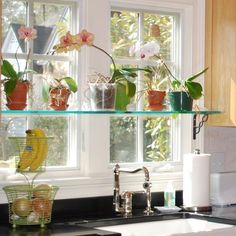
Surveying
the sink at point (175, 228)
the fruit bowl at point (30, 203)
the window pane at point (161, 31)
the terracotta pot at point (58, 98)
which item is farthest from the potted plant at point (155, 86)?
the fruit bowl at point (30, 203)

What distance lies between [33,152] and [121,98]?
0.53 m

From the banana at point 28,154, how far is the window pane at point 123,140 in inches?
26.5

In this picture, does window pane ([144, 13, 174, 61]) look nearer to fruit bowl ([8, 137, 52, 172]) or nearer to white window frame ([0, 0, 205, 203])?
white window frame ([0, 0, 205, 203])

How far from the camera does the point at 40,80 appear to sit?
3.17 metres

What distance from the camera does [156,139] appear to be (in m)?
3.68

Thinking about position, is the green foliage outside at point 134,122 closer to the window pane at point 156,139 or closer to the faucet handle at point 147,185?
the window pane at point 156,139

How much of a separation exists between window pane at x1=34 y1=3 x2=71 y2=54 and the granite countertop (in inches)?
36.5

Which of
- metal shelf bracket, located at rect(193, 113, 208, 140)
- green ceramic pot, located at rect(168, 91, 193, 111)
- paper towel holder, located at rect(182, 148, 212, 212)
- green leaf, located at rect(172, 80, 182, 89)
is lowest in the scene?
paper towel holder, located at rect(182, 148, 212, 212)

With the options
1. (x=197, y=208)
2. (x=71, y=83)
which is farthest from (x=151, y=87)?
(x=197, y=208)

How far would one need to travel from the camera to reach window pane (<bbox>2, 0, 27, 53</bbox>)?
3.23 metres

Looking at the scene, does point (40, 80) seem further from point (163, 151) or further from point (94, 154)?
point (163, 151)

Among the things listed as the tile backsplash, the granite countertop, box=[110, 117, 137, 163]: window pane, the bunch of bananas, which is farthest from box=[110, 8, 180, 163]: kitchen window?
the bunch of bananas

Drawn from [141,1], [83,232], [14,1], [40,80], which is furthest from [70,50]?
[83,232]

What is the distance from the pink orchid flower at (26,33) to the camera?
3.00 meters
